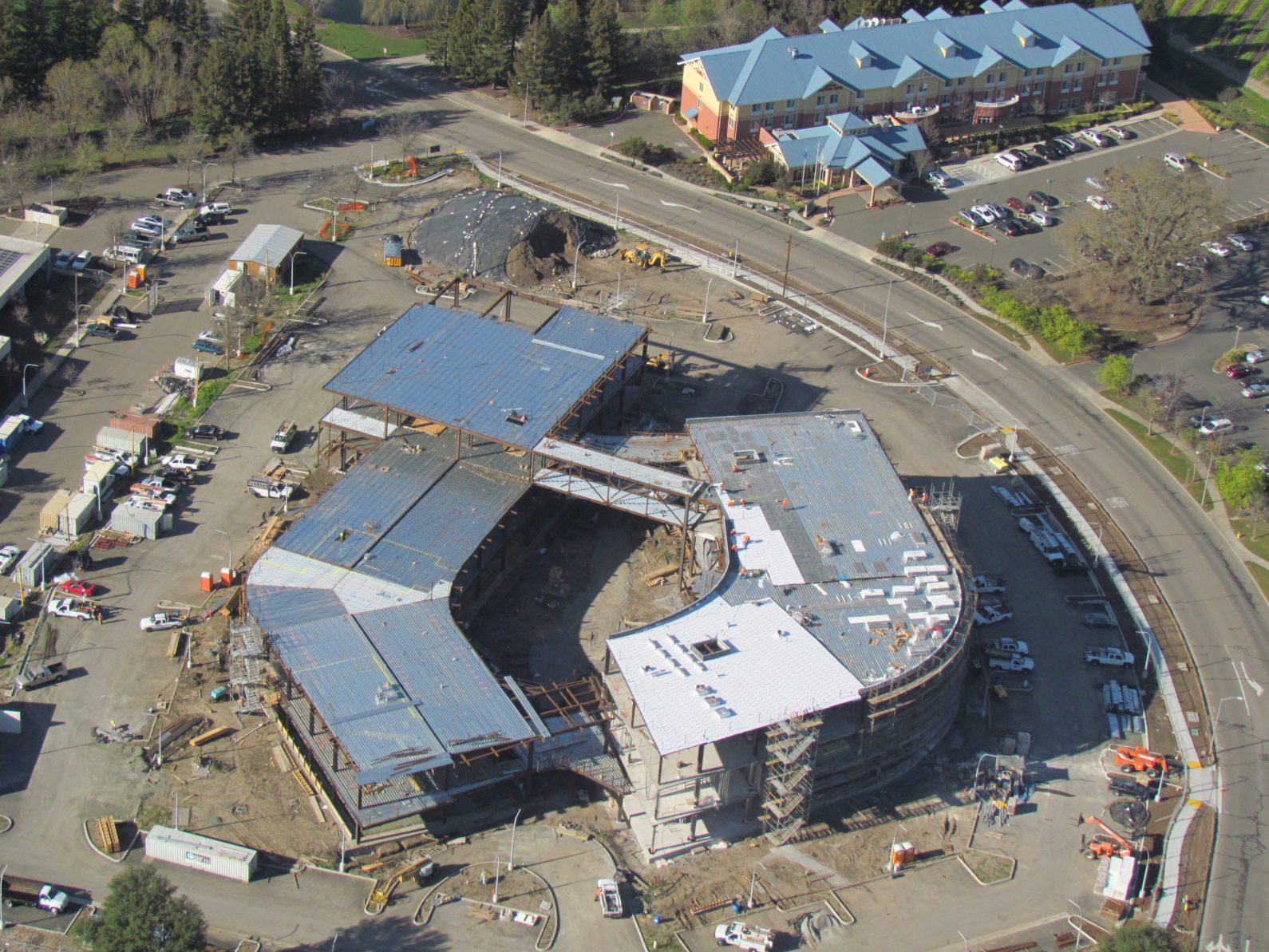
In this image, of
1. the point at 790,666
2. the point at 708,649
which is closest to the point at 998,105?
the point at 790,666

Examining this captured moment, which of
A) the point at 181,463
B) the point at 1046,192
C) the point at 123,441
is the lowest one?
the point at 181,463

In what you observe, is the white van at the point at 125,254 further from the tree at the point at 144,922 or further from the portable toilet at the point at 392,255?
the tree at the point at 144,922

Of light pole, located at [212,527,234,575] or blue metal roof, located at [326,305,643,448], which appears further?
blue metal roof, located at [326,305,643,448]

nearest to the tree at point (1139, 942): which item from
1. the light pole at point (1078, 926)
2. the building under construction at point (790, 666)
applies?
the light pole at point (1078, 926)

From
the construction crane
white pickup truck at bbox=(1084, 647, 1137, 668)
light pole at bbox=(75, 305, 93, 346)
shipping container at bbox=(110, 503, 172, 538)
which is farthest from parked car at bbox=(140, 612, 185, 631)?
white pickup truck at bbox=(1084, 647, 1137, 668)

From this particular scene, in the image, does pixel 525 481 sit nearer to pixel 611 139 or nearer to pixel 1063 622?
pixel 1063 622

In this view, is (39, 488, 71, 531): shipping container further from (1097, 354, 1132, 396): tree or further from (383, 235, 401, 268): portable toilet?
(1097, 354, 1132, 396): tree

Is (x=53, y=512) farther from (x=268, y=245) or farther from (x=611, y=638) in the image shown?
(x=611, y=638)
